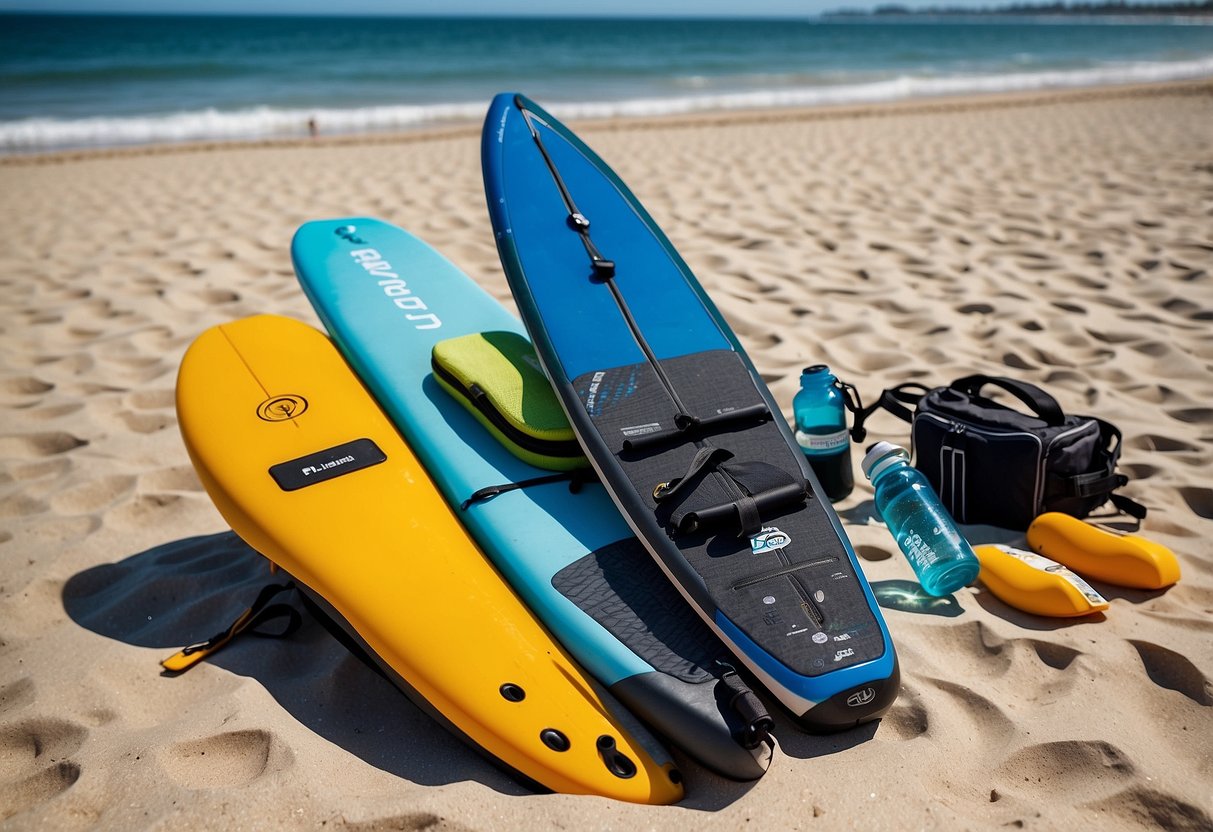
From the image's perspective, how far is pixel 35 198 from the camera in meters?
6.94

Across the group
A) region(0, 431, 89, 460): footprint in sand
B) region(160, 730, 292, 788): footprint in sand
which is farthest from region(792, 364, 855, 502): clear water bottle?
region(0, 431, 89, 460): footprint in sand

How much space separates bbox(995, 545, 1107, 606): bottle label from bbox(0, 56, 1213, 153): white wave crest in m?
11.2

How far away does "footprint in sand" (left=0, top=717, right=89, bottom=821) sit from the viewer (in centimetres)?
165

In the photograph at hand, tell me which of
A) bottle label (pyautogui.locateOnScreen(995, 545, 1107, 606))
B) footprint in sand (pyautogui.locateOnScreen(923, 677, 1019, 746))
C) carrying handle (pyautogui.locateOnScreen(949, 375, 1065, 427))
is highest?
carrying handle (pyautogui.locateOnScreen(949, 375, 1065, 427))

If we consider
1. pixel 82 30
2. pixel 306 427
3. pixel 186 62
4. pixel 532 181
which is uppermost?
pixel 82 30

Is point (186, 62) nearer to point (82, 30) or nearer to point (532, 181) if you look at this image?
point (82, 30)

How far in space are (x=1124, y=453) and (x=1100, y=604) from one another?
37.1 inches

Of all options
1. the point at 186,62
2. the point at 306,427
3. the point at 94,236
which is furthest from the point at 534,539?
the point at 186,62

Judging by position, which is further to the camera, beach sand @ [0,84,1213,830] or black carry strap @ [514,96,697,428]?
black carry strap @ [514,96,697,428]

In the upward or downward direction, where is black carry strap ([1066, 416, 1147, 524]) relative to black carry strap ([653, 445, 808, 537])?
downward

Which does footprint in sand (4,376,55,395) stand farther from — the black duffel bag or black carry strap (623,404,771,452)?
the black duffel bag

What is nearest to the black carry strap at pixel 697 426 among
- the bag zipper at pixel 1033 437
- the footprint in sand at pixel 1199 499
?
the bag zipper at pixel 1033 437

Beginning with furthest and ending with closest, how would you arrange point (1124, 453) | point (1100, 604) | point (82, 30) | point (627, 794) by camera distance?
point (82, 30) < point (1124, 453) < point (1100, 604) < point (627, 794)

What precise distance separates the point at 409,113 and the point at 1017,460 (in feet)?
40.2
